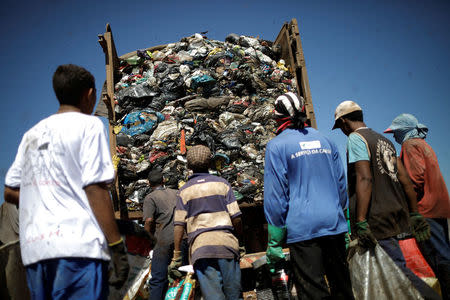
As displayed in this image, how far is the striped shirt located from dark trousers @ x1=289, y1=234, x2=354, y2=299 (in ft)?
2.05

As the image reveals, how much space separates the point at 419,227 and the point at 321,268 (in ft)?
4.42

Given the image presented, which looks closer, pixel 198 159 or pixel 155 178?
pixel 198 159

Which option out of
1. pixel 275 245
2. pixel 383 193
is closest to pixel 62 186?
pixel 275 245

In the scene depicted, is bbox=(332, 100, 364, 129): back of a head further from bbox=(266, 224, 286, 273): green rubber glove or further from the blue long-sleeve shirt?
bbox=(266, 224, 286, 273): green rubber glove

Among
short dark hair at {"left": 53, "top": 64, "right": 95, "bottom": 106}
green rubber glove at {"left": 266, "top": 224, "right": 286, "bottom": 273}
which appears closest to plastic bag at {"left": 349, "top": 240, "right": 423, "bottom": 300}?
green rubber glove at {"left": 266, "top": 224, "right": 286, "bottom": 273}

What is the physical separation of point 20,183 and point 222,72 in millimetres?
3859

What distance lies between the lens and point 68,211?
123 centimetres

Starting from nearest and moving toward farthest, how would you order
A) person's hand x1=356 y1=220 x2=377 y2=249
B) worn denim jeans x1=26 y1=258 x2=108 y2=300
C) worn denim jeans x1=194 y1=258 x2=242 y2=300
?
1. worn denim jeans x1=26 y1=258 x2=108 y2=300
2. person's hand x1=356 y1=220 x2=377 y2=249
3. worn denim jeans x1=194 y1=258 x2=242 y2=300

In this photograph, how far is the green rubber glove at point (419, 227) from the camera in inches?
101

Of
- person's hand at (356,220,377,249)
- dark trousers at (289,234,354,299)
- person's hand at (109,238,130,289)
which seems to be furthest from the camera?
person's hand at (356,220,377,249)

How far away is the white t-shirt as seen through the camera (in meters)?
1.20

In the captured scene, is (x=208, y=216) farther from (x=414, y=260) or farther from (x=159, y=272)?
(x=414, y=260)

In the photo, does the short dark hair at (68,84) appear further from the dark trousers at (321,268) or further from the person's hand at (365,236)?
the person's hand at (365,236)

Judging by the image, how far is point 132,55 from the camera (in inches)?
195
